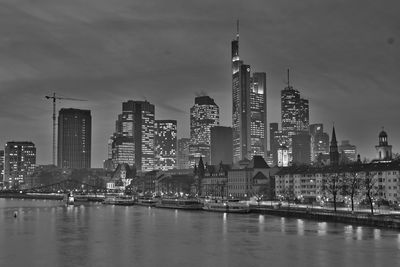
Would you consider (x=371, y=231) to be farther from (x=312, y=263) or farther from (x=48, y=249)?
(x=48, y=249)

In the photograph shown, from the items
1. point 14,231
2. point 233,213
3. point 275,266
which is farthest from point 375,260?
point 233,213

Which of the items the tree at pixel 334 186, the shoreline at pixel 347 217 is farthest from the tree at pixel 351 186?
the shoreline at pixel 347 217

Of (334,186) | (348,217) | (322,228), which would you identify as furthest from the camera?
(334,186)

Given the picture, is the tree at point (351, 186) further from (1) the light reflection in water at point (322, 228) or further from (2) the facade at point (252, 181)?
(2) the facade at point (252, 181)

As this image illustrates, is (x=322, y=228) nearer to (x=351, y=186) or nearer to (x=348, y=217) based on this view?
(x=348, y=217)

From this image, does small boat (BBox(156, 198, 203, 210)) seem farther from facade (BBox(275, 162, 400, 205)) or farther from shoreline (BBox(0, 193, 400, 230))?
shoreline (BBox(0, 193, 400, 230))

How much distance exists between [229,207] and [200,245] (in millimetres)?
63989

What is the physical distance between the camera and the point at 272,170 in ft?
642

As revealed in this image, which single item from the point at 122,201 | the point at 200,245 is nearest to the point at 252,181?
the point at 122,201

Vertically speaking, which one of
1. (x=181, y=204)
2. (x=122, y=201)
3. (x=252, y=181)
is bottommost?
(x=181, y=204)

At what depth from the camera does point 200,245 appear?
6238cm

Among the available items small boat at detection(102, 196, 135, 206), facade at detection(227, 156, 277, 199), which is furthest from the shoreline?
small boat at detection(102, 196, 135, 206)

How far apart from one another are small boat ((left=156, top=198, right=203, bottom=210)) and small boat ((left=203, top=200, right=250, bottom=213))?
680 centimetres

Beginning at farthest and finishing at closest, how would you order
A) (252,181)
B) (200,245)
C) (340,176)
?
(252,181) < (340,176) < (200,245)
